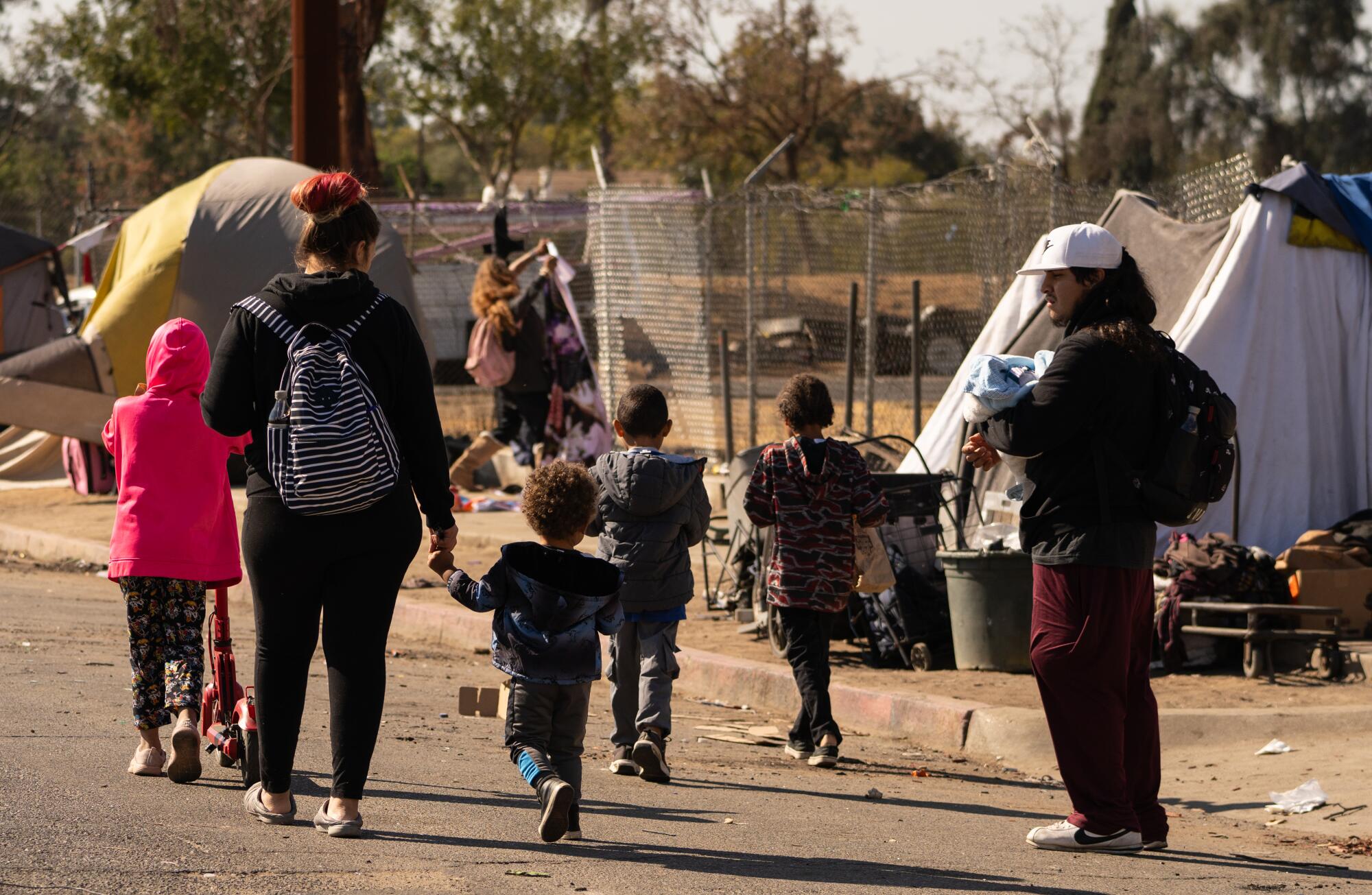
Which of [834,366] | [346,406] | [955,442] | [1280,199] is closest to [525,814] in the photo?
[346,406]

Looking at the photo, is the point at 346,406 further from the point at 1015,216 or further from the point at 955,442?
the point at 1015,216

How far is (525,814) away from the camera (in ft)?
17.5

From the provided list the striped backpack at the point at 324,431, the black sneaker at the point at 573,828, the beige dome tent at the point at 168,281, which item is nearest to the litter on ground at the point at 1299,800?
the black sneaker at the point at 573,828

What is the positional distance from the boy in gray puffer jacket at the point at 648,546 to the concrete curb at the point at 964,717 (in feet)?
5.59

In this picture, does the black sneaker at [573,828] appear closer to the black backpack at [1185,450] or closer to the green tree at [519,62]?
the black backpack at [1185,450]

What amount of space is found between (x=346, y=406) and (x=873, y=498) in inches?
108

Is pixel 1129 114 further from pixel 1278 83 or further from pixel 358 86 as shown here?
A: pixel 358 86

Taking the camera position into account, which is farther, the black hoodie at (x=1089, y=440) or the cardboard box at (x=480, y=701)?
the cardboard box at (x=480, y=701)

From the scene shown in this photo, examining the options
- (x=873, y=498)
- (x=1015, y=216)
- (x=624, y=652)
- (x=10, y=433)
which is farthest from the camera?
(x=10, y=433)

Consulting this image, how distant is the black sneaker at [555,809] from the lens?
4719 millimetres

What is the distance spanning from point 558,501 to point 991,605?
11.8 feet

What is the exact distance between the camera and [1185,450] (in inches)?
193

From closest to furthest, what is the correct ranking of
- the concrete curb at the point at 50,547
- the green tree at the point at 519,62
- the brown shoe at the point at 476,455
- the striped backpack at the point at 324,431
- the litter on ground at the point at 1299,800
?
1. the striped backpack at the point at 324,431
2. the litter on ground at the point at 1299,800
3. the concrete curb at the point at 50,547
4. the brown shoe at the point at 476,455
5. the green tree at the point at 519,62

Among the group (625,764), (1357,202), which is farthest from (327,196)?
(1357,202)
